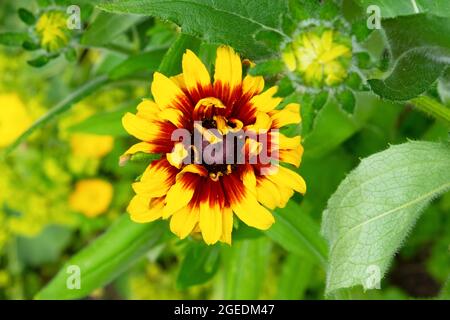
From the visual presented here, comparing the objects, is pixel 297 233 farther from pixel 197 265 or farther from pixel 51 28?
pixel 51 28

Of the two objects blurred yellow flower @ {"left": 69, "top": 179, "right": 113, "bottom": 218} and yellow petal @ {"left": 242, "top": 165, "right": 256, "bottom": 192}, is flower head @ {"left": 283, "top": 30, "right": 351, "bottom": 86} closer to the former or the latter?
yellow petal @ {"left": 242, "top": 165, "right": 256, "bottom": 192}

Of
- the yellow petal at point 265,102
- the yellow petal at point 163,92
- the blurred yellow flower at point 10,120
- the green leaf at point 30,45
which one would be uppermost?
the blurred yellow flower at point 10,120

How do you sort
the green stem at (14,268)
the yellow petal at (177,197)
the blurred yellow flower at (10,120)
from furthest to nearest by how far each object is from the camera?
the green stem at (14,268)
the blurred yellow flower at (10,120)
the yellow petal at (177,197)

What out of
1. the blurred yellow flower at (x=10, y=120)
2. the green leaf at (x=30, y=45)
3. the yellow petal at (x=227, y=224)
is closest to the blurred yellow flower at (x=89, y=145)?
the blurred yellow flower at (x=10, y=120)

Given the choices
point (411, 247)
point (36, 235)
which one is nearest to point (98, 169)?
point (36, 235)

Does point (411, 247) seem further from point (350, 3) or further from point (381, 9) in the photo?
point (381, 9)

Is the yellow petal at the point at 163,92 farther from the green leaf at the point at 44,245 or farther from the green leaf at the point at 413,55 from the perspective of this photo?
the green leaf at the point at 44,245
